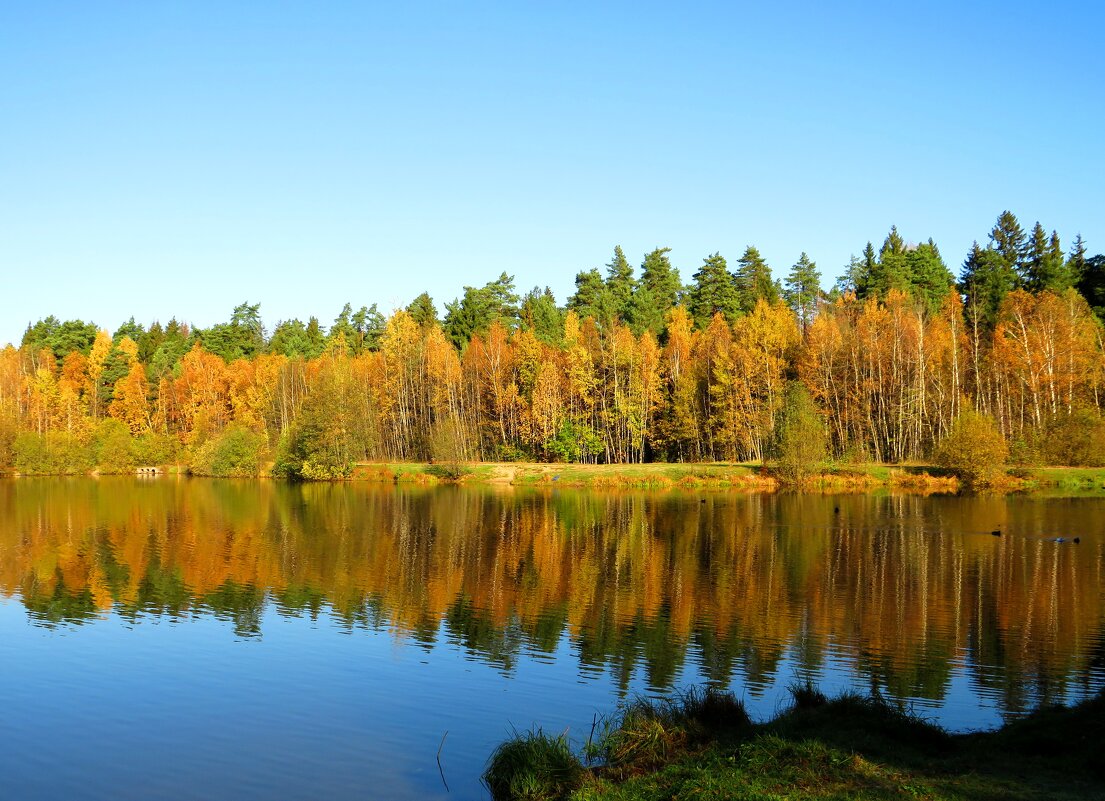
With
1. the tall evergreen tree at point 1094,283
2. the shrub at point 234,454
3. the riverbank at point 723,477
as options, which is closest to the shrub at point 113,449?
the shrub at point 234,454

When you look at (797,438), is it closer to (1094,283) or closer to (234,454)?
(1094,283)

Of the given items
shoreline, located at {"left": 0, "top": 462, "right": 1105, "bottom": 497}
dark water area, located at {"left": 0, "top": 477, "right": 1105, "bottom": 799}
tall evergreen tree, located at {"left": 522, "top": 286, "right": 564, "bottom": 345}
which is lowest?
dark water area, located at {"left": 0, "top": 477, "right": 1105, "bottom": 799}

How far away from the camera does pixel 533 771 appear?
39.8 feet

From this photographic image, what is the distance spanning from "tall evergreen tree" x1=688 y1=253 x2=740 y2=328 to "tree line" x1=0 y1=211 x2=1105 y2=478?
0.89ft

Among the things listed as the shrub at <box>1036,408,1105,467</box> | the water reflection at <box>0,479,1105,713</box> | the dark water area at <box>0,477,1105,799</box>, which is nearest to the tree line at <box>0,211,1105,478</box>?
the shrub at <box>1036,408,1105,467</box>

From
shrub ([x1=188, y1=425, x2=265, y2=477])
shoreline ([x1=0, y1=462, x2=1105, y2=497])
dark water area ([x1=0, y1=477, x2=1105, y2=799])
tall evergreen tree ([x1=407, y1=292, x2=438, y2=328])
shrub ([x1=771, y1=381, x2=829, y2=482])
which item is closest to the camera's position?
dark water area ([x1=0, y1=477, x2=1105, y2=799])

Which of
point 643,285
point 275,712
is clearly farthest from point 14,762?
point 643,285

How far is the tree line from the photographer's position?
7319 centimetres

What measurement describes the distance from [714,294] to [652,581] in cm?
7407

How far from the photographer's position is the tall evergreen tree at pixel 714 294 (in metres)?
98.5

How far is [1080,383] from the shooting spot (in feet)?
231

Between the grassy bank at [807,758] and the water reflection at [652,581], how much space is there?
3958 mm

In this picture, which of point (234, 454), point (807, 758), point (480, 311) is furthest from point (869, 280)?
point (807, 758)

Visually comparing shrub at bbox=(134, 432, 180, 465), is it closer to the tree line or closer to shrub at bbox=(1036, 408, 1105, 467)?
the tree line
